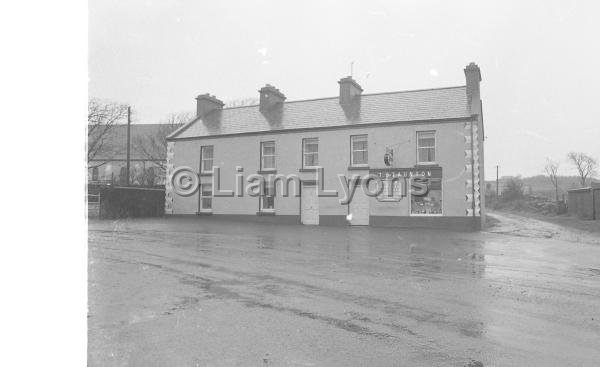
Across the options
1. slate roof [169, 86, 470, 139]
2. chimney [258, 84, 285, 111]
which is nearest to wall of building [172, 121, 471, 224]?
slate roof [169, 86, 470, 139]

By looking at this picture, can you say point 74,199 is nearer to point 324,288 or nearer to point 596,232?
point 324,288

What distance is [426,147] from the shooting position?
74.9 feet

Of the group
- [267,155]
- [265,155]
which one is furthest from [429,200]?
[265,155]

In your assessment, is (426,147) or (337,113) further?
(337,113)

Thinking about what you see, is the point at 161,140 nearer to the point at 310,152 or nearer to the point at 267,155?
the point at 267,155

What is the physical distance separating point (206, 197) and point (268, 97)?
6.94 metres

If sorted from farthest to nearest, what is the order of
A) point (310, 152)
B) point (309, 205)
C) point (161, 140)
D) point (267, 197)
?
point (161, 140) → point (267, 197) → point (310, 152) → point (309, 205)

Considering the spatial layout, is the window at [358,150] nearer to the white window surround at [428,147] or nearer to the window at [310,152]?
the window at [310,152]

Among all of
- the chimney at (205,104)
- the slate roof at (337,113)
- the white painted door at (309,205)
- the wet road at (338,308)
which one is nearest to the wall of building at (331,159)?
the white painted door at (309,205)

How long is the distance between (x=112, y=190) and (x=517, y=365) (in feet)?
81.6

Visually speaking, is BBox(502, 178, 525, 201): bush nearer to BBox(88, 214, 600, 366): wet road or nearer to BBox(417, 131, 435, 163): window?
BBox(417, 131, 435, 163): window

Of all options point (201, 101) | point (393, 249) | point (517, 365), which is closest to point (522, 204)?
point (201, 101)

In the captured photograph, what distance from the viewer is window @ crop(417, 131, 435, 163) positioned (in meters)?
22.7

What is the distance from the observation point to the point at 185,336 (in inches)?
204
